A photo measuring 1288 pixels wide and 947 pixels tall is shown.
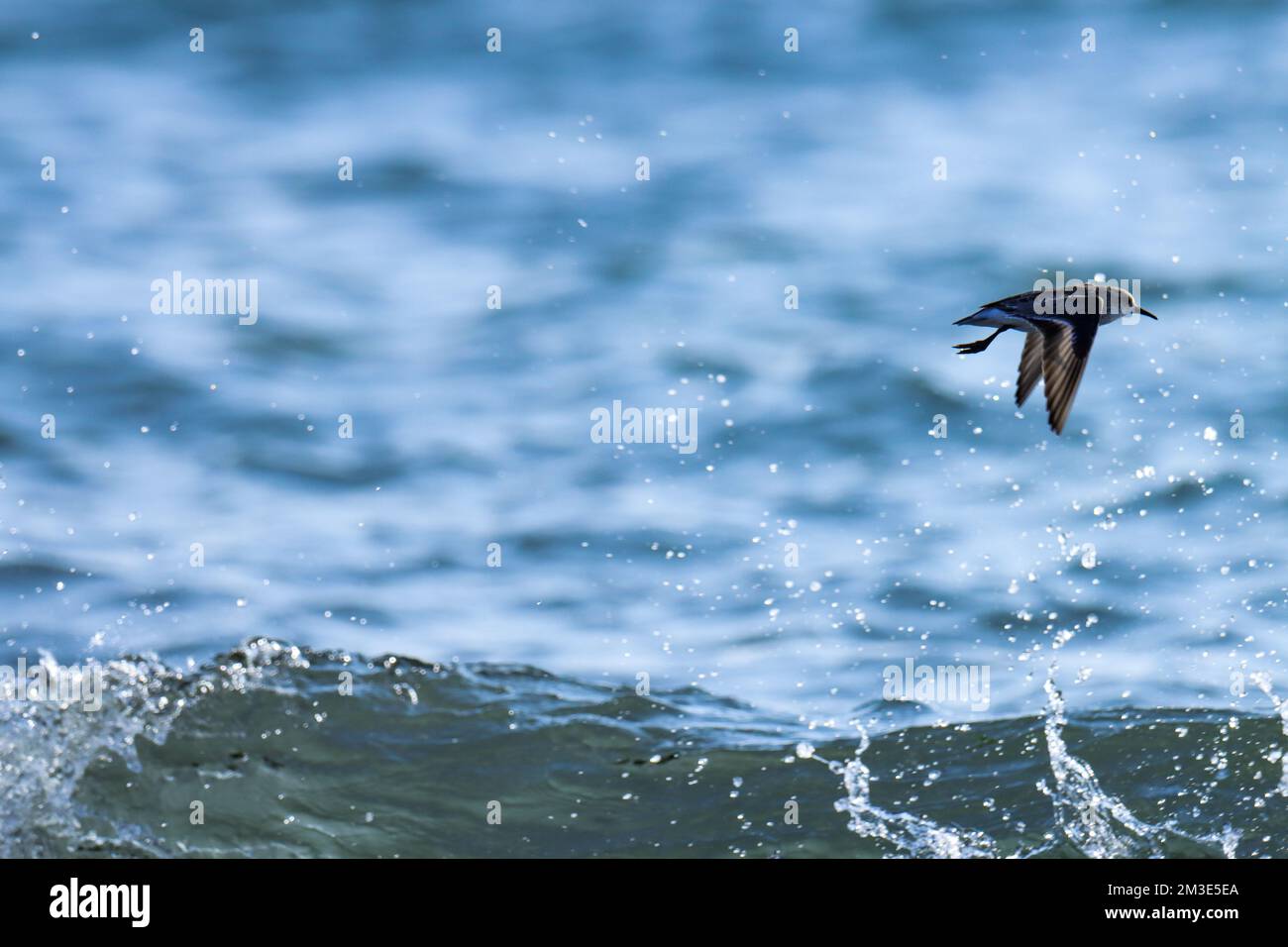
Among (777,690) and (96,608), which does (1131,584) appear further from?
(96,608)

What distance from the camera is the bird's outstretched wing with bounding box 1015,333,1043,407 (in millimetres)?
8297

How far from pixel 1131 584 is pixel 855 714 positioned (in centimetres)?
240

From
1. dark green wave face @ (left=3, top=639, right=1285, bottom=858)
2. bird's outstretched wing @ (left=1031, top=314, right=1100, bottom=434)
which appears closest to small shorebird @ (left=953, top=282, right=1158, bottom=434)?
bird's outstretched wing @ (left=1031, top=314, right=1100, bottom=434)

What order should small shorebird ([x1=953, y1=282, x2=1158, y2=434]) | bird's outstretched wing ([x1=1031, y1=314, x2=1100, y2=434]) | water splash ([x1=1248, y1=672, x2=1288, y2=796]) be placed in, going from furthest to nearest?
water splash ([x1=1248, y1=672, x2=1288, y2=796])
bird's outstretched wing ([x1=1031, y1=314, x2=1100, y2=434])
small shorebird ([x1=953, y1=282, x2=1158, y2=434])

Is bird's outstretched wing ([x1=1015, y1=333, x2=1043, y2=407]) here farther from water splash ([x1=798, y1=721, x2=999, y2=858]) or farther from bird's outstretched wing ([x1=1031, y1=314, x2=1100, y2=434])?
water splash ([x1=798, y1=721, x2=999, y2=858])

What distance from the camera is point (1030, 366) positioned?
8359mm

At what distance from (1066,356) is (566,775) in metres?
4.74

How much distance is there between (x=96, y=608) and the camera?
444 inches

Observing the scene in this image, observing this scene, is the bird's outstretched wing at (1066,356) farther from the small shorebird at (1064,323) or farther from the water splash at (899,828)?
the water splash at (899,828)

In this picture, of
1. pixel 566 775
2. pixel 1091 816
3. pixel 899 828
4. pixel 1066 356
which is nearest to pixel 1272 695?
pixel 1091 816

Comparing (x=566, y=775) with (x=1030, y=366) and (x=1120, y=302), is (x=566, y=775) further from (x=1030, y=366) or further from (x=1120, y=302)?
(x=1120, y=302)
